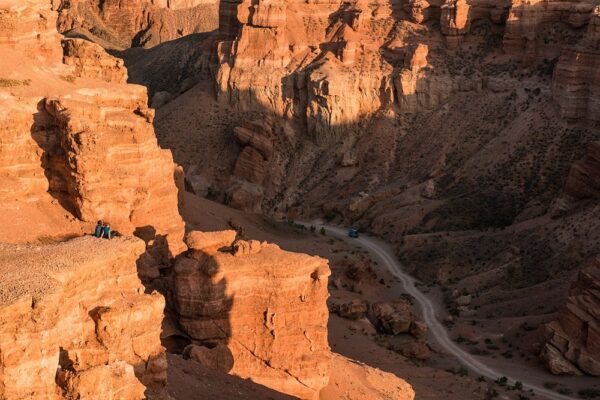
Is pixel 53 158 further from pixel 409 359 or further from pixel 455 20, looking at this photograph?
pixel 455 20

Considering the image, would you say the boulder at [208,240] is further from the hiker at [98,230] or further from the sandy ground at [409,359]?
the sandy ground at [409,359]

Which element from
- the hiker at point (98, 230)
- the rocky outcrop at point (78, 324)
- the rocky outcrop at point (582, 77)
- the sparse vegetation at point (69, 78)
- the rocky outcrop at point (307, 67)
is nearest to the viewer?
the rocky outcrop at point (78, 324)

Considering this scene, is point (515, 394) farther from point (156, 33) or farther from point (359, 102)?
point (156, 33)

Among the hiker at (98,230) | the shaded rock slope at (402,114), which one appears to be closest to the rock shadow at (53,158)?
the hiker at (98,230)

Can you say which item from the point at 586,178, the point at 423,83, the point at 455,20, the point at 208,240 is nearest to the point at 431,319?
the point at 586,178

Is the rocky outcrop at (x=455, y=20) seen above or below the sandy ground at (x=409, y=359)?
above

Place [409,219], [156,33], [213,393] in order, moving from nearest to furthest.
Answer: [213,393]
[409,219]
[156,33]

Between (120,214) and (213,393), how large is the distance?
32.9ft

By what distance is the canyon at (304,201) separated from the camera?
2162 centimetres

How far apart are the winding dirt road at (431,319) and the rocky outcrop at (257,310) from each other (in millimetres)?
16190

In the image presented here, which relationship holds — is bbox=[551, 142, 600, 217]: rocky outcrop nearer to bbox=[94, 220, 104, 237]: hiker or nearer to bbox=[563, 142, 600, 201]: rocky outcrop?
bbox=[563, 142, 600, 201]: rocky outcrop

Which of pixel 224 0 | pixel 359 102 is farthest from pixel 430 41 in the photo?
pixel 224 0

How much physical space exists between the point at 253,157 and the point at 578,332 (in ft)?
136

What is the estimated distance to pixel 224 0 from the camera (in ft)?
310
